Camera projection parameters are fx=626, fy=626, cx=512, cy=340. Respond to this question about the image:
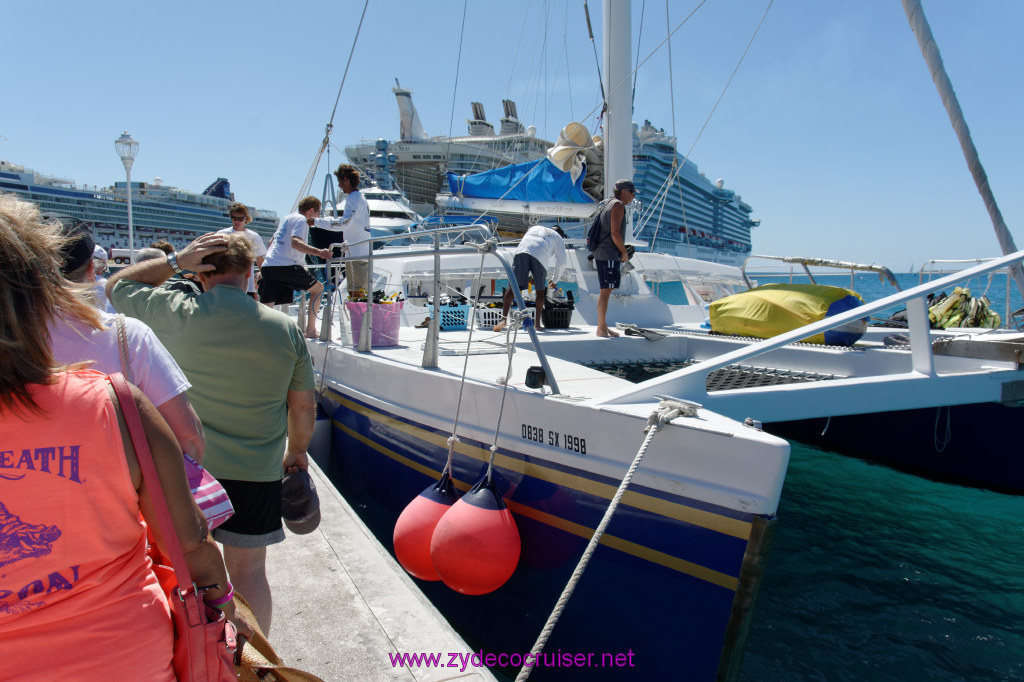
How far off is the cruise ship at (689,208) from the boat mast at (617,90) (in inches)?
1924

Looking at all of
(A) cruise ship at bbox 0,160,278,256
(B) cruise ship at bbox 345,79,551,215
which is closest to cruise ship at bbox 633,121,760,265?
(B) cruise ship at bbox 345,79,551,215

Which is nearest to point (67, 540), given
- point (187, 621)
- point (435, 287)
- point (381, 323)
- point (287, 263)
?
point (187, 621)

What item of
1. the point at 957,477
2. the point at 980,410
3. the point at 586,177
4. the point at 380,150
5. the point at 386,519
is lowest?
the point at 386,519

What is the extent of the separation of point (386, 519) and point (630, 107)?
5.41m

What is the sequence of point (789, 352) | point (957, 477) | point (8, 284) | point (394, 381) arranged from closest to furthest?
1. point (8, 284)
2. point (394, 381)
3. point (789, 352)
4. point (957, 477)

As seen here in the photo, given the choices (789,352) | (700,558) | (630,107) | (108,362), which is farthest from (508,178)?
(108,362)

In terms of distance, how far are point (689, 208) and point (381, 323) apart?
68201 mm

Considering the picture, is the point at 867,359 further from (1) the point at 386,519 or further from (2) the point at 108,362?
(2) the point at 108,362

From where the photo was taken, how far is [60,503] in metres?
1.02

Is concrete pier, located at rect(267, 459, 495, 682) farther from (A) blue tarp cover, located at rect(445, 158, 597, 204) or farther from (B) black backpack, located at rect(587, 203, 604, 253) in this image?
(A) blue tarp cover, located at rect(445, 158, 597, 204)

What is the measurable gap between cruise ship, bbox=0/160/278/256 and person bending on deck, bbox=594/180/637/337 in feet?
199

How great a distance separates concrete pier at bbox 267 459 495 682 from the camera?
7.23 ft

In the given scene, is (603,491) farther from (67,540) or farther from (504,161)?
(504,161)

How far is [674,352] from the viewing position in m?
5.49
